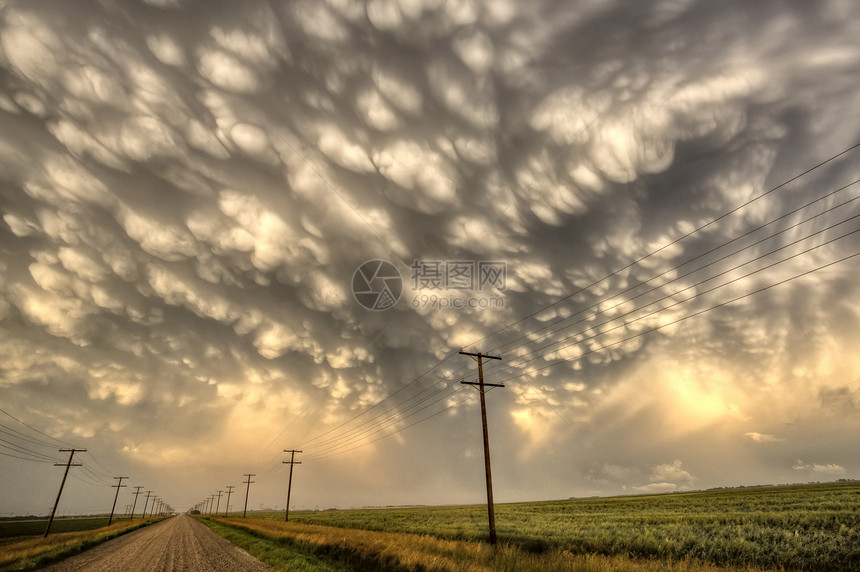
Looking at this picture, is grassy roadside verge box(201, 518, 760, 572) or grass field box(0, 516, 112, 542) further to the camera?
grass field box(0, 516, 112, 542)

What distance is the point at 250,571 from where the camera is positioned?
17.2 metres

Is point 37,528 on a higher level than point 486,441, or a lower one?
lower

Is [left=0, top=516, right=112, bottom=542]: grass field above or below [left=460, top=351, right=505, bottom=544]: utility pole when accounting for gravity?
below

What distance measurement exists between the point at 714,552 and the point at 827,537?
5799 millimetres

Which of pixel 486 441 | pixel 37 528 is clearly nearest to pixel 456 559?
pixel 486 441

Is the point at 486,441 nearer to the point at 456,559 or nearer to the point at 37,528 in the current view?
the point at 456,559

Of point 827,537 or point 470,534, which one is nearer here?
point 827,537

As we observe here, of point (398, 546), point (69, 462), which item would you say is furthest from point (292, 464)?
point (398, 546)

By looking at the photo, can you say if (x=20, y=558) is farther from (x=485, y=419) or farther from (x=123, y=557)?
(x=485, y=419)

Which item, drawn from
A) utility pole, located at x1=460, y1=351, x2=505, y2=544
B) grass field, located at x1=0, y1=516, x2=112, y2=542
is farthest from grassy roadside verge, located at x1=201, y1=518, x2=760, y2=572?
grass field, located at x1=0, y1=516, x2=112, y2=542

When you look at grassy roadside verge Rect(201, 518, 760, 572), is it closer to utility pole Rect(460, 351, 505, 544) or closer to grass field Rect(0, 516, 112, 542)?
utility pole Rect(460, 351, 505, 544)

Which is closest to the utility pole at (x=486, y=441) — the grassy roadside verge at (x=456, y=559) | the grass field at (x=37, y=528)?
the grassy roadside verge at (x=456, y=559)

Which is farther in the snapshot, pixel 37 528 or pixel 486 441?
pixel 37 528

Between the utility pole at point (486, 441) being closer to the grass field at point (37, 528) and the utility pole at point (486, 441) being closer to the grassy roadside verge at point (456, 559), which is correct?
the grassy roadside verge at point (456, 559)
